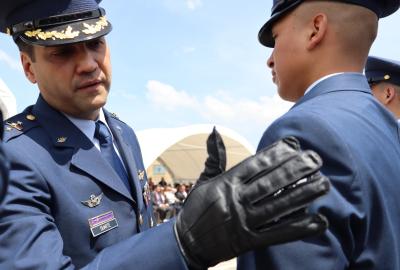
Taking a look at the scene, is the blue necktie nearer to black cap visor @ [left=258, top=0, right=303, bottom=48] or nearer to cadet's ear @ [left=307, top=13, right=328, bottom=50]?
black cap visor @ [left=258, top=0, right=303, bottom=48]

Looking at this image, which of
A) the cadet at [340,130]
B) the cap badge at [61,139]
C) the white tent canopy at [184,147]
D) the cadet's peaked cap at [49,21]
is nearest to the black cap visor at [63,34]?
the cadet's peaked cap at [49,21]

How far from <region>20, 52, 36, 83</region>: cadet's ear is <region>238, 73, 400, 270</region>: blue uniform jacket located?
1190 mm

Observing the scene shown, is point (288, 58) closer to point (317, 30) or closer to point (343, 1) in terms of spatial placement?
point (317, 30)

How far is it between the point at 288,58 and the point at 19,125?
122 cm

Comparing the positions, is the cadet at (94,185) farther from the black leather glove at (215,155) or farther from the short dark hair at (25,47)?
the black leather glove at (215,155)

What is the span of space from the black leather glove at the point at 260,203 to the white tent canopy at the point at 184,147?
71.3 feet

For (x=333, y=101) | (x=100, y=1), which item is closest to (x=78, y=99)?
(x=100, y=1)

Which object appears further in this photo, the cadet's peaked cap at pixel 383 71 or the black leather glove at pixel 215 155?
the cadet's peaked cap at pixel 383 71

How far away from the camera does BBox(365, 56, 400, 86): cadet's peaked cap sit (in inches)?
190

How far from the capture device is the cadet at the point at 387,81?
4.76 m

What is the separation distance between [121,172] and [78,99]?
1.35ft

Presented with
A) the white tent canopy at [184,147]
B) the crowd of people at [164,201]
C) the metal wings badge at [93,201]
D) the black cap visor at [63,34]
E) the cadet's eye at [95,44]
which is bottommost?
the white tent canopy at [184,147]

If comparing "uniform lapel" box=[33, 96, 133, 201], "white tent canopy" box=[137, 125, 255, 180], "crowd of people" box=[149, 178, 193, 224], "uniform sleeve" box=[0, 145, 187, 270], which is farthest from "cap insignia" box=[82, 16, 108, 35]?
"white tent canopy" box=[137, 125, 255, 180]

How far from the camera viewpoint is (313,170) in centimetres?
100
